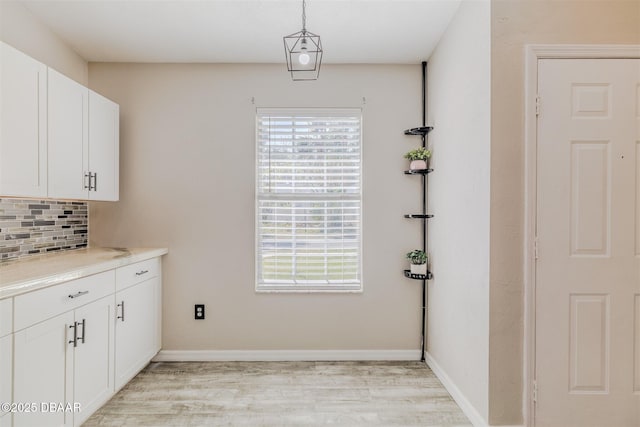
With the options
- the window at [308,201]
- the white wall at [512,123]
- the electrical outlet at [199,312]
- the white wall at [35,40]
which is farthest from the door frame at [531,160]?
the white wall at [35,40]

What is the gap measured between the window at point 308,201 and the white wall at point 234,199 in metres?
0.10

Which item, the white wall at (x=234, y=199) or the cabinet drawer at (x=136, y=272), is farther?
the white wall at (x=234, y=199)

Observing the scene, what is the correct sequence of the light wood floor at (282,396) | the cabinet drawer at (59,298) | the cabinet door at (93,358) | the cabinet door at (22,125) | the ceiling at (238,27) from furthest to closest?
the ceiling at (238,27) < the light wood floor at (282,396) < the cabinet door at (93,358) < the cabinet door at (22,125) < the cabinet drawer at (59,298)

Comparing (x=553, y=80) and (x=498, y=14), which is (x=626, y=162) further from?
(x=498, y=14)

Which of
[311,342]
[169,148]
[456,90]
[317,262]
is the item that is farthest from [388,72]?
[311,342]

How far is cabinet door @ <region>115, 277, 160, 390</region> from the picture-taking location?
7.79 feet

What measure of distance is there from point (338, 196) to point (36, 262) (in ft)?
7.40

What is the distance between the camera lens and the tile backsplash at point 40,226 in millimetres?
2273

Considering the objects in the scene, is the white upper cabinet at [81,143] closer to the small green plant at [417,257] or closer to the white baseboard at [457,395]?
the small green plant at [417,257]

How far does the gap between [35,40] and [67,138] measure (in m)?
0.81

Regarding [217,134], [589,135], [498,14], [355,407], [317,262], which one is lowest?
[355,407]

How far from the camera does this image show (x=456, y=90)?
2.38 m

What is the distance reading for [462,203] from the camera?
2.28 metres

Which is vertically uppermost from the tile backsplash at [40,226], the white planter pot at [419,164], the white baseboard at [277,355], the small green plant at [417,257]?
the white planter pot at [419,164]
